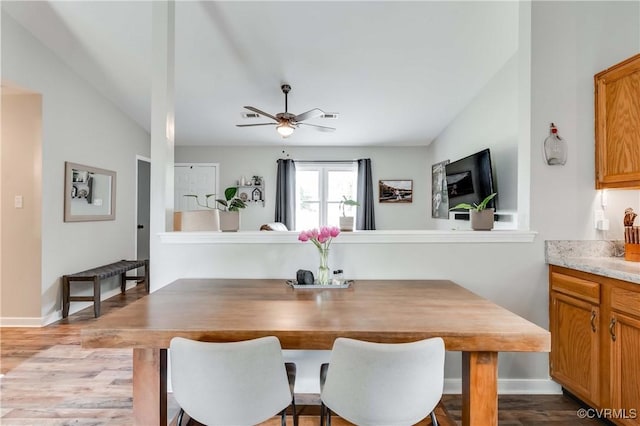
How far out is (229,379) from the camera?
1115 mm

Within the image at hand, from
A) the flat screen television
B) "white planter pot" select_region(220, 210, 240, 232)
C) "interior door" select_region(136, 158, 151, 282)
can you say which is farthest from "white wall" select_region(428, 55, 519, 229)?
"interior door" select_region(136, 158, 151, 282)

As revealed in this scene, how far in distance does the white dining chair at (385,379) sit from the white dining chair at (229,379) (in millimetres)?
210

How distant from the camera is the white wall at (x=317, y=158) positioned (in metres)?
6.43

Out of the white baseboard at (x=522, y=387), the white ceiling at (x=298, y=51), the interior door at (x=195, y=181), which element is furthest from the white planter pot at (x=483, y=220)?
the interior door at (x=195, y=181)

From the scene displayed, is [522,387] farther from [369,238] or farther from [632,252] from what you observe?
[369,238]

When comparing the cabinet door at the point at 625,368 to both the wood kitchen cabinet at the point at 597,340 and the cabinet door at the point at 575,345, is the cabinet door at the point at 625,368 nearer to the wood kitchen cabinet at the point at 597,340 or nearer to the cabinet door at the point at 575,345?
the wood kitchen cabinet at the point at 597,340

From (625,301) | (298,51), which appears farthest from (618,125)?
(298,51)

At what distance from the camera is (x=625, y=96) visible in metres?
2.07

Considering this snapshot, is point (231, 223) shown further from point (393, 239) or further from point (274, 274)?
point (393, 239)

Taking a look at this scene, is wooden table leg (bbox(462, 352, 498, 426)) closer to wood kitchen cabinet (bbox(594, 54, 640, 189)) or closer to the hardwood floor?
the hardwood floor

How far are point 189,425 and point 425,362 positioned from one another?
119 centimetres

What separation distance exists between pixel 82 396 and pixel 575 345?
10.2 feet

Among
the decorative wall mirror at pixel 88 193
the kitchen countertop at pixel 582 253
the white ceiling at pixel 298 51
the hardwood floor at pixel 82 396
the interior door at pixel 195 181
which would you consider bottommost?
the hardwood floor at pixel 82 396

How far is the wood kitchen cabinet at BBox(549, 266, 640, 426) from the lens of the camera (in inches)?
66.8
